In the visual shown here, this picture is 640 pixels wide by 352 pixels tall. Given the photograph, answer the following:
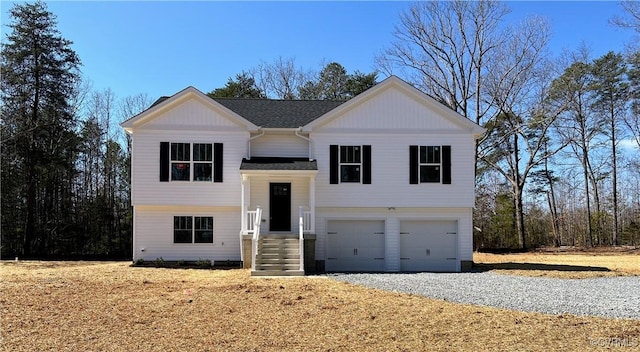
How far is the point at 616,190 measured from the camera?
1331 inches

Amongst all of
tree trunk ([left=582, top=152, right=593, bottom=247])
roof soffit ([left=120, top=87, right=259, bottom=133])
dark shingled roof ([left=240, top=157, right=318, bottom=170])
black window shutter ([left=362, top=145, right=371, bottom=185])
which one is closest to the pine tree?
roof soffit ([left=120, top=87, right=259, bottom=133])

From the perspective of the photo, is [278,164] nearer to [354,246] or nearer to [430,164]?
[354,246]

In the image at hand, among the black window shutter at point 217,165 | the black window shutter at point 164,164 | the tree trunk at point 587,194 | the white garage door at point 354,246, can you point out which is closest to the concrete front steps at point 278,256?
the white garage door at point 354,246

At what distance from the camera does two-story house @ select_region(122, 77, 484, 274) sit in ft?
61.1

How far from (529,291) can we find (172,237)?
486 inches

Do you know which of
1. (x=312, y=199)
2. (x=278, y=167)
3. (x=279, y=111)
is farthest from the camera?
(x=279, y=111)

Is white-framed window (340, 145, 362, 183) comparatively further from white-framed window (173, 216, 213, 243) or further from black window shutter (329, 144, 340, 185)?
white-framed window (173, 216, 213, 243)

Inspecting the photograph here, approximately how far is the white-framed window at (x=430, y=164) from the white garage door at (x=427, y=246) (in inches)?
65.1

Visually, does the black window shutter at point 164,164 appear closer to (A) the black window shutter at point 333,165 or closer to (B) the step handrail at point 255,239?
(B) the step handrail at point 255,239

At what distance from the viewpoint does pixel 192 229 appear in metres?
18.9

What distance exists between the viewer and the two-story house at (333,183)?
18.6 meters

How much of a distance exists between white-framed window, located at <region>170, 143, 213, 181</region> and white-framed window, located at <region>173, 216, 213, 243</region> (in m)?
1.51

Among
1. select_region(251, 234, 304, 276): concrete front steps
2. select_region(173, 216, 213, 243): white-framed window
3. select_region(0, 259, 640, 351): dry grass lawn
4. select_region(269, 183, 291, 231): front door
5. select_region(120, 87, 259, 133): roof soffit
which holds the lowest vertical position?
select_region(0, 259, 640, 351): dry grass lawn

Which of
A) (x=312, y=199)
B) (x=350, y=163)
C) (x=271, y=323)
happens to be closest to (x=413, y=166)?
(x=350, y=163)
